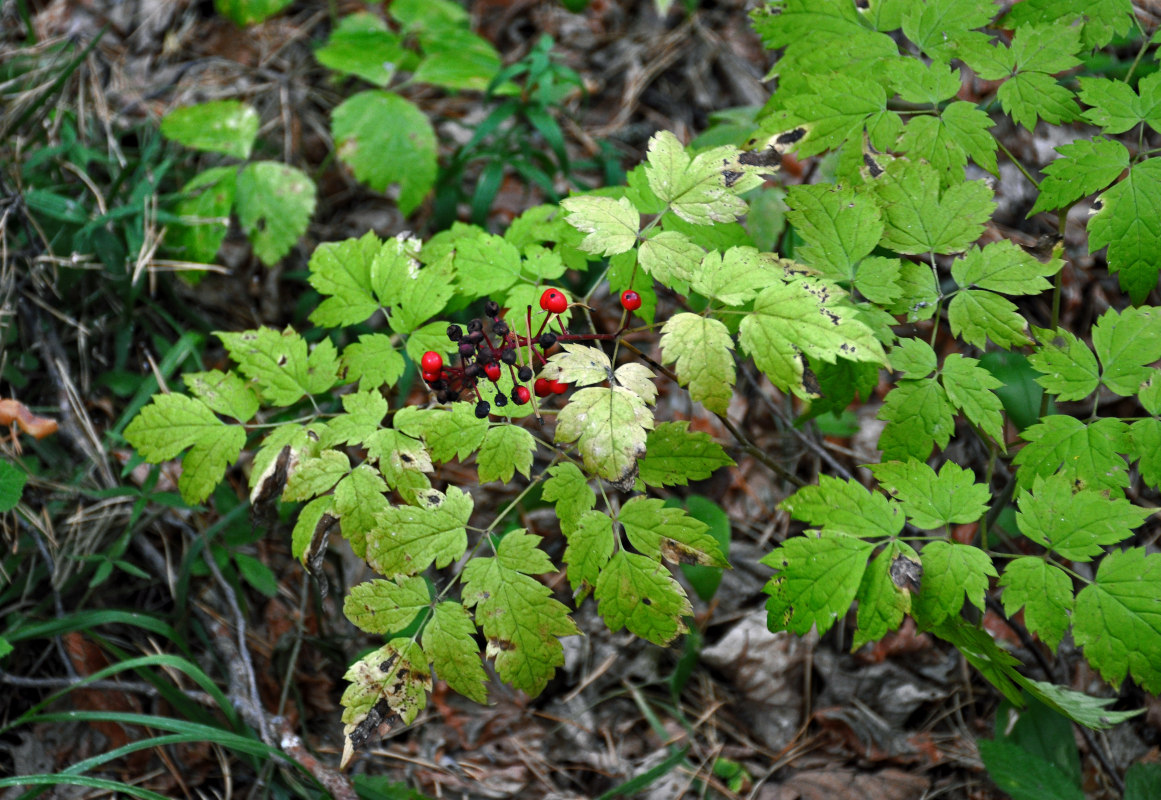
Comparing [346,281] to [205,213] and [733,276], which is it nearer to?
[733,276]

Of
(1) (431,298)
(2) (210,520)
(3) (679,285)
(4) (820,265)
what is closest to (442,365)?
(1) (431,298)

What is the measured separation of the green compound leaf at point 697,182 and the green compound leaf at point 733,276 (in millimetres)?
137

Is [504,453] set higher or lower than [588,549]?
higher

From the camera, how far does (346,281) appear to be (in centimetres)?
173

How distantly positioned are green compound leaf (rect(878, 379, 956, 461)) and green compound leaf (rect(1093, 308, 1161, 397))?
332mm

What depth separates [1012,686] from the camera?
1.46 meters

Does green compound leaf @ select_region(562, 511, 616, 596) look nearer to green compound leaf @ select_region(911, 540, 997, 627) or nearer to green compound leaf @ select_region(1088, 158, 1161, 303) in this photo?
green compound leaf @ select_region(911, 540, 997, 627)

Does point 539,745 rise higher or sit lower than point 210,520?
lower

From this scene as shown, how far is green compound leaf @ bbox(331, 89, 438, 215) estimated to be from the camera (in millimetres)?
2557

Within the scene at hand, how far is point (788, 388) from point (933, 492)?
1.25ft

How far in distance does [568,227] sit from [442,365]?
46 cm

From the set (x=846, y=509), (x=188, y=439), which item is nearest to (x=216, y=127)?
(x=188, y=439)

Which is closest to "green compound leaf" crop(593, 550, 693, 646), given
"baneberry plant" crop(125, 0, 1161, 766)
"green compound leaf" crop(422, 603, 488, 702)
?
"baneberry plant" crop(125, 0, 1161, 766)

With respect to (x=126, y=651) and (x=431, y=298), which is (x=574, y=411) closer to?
(x=431, y=298)
